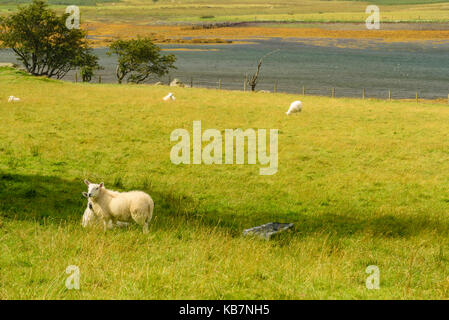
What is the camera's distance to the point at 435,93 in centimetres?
8975

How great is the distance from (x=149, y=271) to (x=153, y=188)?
1165cm

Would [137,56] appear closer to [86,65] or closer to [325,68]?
[86,65]

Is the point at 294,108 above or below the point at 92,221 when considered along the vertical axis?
below

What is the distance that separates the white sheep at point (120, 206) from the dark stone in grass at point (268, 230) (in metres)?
2.81

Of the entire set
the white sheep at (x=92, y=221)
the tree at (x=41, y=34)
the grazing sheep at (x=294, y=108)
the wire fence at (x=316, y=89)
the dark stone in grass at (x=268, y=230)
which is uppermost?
the tree at (x=41, y=34)

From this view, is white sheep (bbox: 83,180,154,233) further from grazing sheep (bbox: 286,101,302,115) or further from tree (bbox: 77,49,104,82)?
tree (bbox: 77,49,104,82)

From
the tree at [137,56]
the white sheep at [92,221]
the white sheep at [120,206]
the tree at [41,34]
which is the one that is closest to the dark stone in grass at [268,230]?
the white sheep at [120,206]

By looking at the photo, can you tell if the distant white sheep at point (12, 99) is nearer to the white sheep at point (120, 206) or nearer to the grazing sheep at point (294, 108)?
the grazing sheep at point (294, 108)

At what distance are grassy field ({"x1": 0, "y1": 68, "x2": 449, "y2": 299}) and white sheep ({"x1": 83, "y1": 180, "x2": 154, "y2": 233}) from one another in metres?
0.42

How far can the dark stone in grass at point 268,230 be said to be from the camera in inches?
577

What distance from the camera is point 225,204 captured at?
776 inches

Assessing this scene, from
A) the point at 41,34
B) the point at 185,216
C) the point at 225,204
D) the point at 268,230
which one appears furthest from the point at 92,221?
the point at 41,34

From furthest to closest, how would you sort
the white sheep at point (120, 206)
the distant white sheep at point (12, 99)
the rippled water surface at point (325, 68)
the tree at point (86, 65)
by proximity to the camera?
the rippled water surface at point (325, 68)
the tree at point (86, 65)
the distant white sheep at point (12, 99)
the white sheep at point (120, 206)

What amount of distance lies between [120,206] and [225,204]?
6.22 meters
